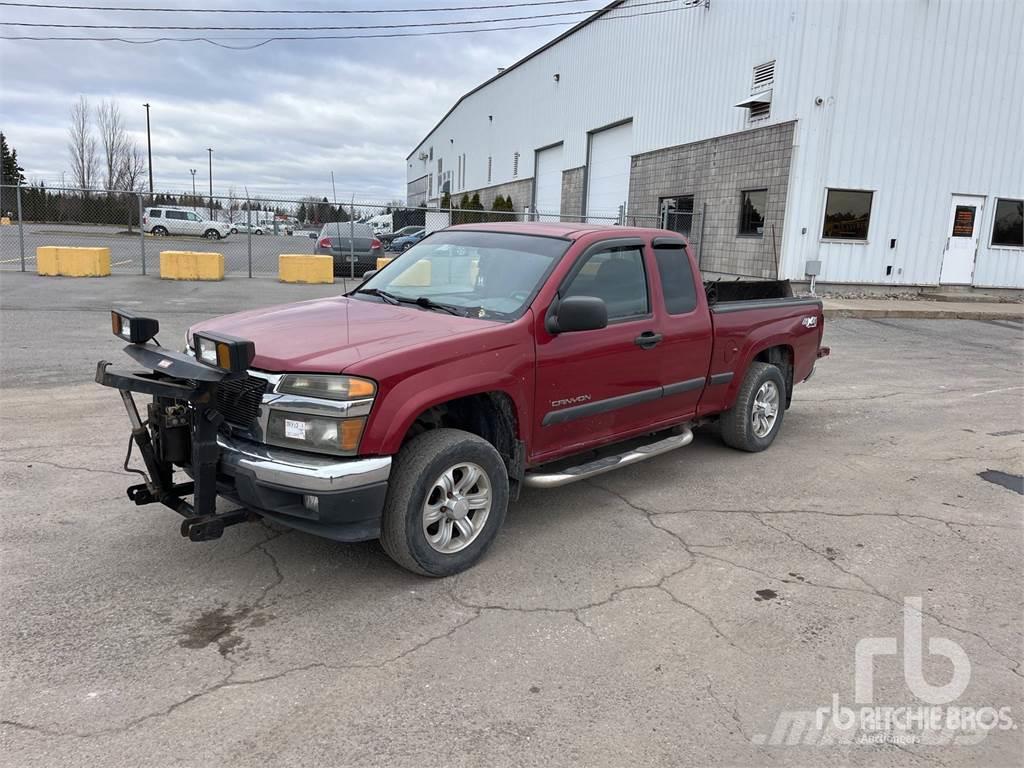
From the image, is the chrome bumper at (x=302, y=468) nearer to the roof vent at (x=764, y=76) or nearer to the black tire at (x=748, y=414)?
the black tire at (x=748, y=414)

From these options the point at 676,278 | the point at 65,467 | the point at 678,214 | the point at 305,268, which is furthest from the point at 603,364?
the point at 678,214

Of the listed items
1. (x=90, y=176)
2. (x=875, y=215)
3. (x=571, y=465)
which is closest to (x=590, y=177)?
(x=875, y=215)

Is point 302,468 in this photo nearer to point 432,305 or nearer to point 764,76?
point 432,305

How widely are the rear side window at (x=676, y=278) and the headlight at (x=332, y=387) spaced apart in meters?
2.53

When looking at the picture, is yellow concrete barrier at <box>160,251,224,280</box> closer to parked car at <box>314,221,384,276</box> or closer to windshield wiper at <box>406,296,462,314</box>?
parked car at <box>314,221,384,276</box>

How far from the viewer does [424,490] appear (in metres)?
3.71

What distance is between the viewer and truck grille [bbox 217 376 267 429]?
3674mm

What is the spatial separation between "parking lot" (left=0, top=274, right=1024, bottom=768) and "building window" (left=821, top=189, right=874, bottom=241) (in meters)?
13.3

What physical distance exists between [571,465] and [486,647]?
1784 mm

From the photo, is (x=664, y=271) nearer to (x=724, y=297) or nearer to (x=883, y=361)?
(x=724, y=297)

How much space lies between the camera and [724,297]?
251 inches

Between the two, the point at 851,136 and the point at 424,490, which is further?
the point at 851,136

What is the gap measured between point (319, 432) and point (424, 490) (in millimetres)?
589

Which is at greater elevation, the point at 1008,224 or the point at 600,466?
the point at 1008,224
